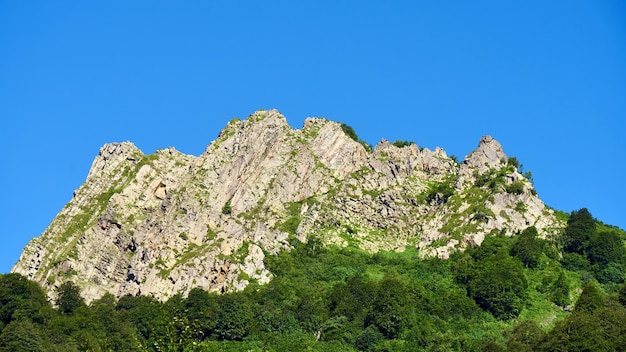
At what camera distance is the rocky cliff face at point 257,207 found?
491 ft

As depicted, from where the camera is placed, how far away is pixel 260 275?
476 ft

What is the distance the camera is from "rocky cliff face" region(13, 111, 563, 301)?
14962cm

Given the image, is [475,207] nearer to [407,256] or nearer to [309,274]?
[407,256]

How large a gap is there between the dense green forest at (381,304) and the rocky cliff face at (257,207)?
382 centimetres

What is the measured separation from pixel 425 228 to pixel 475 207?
25.8 ft

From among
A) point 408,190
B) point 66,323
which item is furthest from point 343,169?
point 66,323

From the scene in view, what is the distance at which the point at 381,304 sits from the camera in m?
137

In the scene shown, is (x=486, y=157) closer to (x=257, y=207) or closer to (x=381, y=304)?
(x=257, y=207)

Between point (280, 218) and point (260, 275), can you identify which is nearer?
point (260, 275)

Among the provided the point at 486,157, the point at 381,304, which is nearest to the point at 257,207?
the point at 381,304

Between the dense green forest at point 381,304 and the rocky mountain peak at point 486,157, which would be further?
the rocky mountain peak at point 486,157

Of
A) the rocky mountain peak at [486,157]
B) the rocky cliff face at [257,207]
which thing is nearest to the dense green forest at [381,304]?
the rocky cliff face at [257,207]

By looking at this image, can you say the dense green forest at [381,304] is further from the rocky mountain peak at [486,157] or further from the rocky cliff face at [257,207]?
the rocky mountain peak at [486,157]

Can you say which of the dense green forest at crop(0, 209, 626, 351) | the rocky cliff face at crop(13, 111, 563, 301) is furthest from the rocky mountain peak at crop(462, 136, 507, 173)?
the dense green forest at crop(0, 209, 626, 351)
